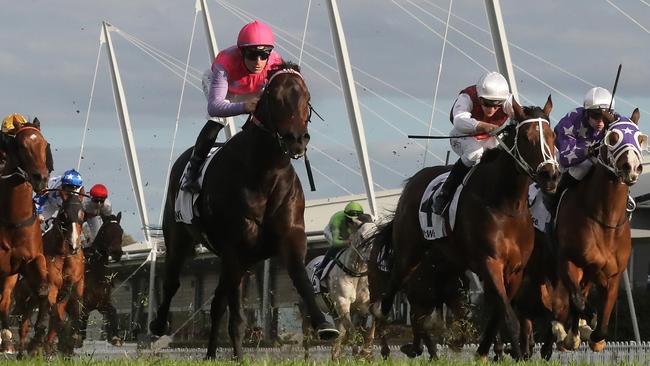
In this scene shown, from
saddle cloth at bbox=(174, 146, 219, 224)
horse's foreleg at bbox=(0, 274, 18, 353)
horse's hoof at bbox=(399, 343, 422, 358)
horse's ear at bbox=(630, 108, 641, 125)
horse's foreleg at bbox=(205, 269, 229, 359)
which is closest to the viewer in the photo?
horse's foreleg at bbox=(205, 269, 229, 359)

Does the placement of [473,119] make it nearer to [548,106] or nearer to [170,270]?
[548,106]

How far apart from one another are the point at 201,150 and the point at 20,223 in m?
2.78

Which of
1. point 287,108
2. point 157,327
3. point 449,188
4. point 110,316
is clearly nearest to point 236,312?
point 157,327

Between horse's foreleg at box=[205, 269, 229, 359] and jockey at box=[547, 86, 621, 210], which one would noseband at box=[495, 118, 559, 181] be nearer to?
jockey at box=[547, 86, 621, 210]

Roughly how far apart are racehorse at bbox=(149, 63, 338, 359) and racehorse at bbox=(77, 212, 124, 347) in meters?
8.56

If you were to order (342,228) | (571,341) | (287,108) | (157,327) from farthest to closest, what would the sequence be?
1. (342,228)
2. (571,341)
3. (157,327)
4. (287,108)

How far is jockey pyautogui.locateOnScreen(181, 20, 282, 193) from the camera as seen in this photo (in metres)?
13.2

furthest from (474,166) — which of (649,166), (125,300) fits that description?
(125,300)

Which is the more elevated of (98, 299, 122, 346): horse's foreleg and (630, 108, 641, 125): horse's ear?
(630, 108, 641, 125): horse's ear

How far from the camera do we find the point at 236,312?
13.2 m

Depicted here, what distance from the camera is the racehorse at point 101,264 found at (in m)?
21.8

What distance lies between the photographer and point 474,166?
14328 mm

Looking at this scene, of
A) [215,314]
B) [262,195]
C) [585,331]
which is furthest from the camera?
[585,331]

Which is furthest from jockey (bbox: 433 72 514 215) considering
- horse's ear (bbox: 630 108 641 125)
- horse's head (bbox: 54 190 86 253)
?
horse's head (bbox: 54 190 86 253)
